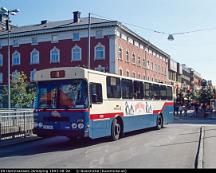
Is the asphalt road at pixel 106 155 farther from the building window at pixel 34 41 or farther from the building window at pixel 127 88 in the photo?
the building window at pixel 34 41

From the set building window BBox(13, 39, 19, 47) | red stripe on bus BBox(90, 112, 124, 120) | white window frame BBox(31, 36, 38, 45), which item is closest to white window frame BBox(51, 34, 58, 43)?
white window frame BBox(31, 36, 38, 45)

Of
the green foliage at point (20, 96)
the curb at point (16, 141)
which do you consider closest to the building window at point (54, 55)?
the green foliage at point (20, 96)

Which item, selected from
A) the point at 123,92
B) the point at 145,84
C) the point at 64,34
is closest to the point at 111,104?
the point at 123,92

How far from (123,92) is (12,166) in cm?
797

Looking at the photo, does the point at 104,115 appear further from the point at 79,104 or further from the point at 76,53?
the point at 76,53

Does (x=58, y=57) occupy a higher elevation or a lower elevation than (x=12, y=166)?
higher

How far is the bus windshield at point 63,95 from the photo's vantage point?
13.1 meters

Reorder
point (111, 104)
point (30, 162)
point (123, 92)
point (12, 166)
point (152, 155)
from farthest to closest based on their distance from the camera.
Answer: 1. point (123, 92)
2. point (111, 104)
3. point (152, 155)
4. point (30, 162)
5. point (12, 166)

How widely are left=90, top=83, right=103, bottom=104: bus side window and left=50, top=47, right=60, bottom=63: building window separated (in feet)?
131

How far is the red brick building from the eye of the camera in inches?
1940

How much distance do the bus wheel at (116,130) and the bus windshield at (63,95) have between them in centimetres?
260

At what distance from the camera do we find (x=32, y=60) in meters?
56.0

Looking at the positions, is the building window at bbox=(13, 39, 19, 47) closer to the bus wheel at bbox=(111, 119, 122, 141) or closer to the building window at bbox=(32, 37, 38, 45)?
the building window at bbox=(32, 37, 38, 45)

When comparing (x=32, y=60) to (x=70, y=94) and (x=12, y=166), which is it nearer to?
(x=70, y=94)
